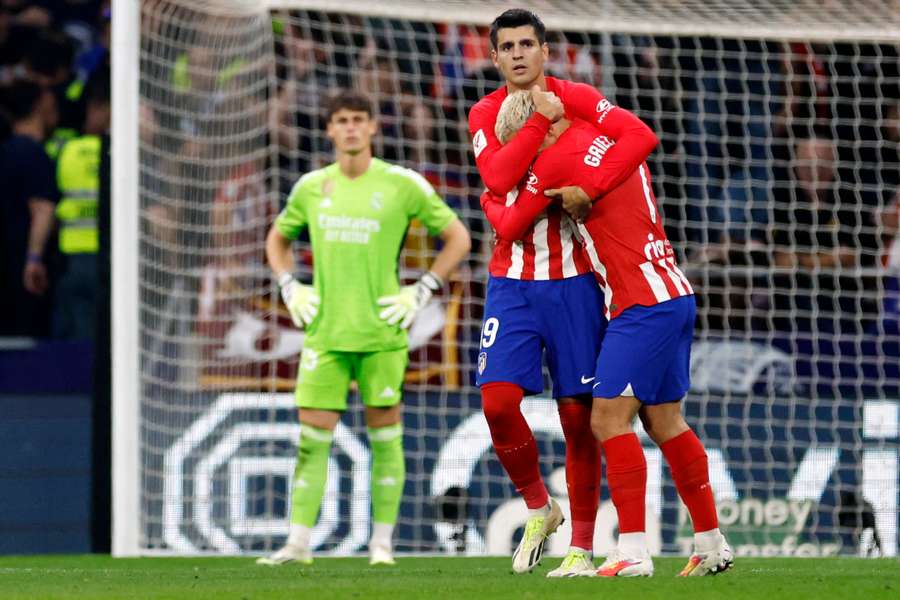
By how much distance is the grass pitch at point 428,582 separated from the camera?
15.4ft

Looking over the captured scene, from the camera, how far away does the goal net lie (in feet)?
27.7

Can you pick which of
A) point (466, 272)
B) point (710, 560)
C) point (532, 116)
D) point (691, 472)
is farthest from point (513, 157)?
point (466, 272)

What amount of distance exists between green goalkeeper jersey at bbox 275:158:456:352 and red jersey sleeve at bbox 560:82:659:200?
2.00 meters

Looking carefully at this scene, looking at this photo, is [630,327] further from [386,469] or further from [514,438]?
[386,469]

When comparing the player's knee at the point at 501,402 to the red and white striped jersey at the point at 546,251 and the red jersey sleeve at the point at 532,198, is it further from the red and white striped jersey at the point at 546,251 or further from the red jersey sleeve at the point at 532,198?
the red jersey sleeve at the point at 532,198

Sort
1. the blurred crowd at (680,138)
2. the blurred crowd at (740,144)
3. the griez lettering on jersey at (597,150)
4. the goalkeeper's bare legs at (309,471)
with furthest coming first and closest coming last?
the blurred crowd at (740,144) < the blurred crowd at (680,138) < the goalkeeper's bare legs at (309,471) < the griez lettering on jersey at (597,150)

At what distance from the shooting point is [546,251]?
5512mm

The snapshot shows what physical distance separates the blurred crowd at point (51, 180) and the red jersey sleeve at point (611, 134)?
5.37m

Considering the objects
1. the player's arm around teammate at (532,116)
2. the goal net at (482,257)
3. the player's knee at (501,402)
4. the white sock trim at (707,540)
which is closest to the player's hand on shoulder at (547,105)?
the player's arm around teammate at (532,116)

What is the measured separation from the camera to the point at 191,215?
897cm

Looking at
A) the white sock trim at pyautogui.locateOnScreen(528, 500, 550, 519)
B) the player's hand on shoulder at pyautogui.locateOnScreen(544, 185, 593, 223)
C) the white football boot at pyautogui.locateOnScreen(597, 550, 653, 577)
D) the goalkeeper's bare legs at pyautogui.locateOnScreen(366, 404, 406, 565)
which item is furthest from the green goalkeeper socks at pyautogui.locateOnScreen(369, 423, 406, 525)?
the player's hand on shoulder at pyautogui.locateOnScreen(544, 185, 593, 223)

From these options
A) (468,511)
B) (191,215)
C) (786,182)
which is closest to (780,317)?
(786,182)

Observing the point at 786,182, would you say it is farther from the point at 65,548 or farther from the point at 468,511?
the point at 65,548

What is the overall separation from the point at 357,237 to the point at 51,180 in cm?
460
